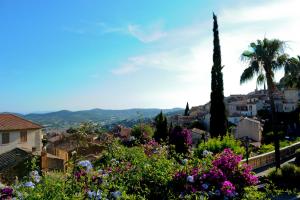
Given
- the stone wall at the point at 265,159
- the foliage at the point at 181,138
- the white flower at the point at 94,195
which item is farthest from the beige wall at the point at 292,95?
the white flower at the point at 94,195

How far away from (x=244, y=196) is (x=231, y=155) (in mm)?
803

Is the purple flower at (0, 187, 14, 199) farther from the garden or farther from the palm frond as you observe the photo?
the palm frond

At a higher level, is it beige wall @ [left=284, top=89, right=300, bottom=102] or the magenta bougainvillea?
beige wall @ [left=284, top=89, right=300, bottom=102]

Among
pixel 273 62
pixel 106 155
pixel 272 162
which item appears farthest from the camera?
pixel 272 162

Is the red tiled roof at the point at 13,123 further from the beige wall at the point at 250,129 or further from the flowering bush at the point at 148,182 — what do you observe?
the beige wall at the point at 250,129

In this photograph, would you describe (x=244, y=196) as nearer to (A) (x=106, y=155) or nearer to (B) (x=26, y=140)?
(A) (x=106, y=155)

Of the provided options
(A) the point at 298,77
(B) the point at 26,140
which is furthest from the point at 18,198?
(B) the point at 26,140

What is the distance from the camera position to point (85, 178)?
20.1 feet

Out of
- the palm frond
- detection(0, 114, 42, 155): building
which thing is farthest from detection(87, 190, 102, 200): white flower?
detection(0, 114, 42, 155): building

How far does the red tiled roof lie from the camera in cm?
3616

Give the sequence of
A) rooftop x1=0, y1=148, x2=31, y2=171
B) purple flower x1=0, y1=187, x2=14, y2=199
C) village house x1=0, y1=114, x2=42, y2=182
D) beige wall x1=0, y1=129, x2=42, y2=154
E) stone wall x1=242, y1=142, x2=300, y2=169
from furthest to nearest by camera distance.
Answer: beige wall x1=0, y1=129, x2=42, y2=154
village house x1=0, y1=114, x2=42, y2=182
rooftop x1=0, y1=148, x2=31, y2=171
stone wall x1=242, y1=142, x2=300, y2=169
purple flower x1=0, y1=187, x2=14, y2=199

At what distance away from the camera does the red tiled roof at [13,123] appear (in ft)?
119

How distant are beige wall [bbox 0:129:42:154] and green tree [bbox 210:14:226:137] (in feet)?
63.6

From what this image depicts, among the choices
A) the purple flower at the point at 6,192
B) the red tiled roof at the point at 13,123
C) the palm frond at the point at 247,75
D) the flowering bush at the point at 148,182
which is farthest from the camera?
the red tiled roof at the point at 13,123
